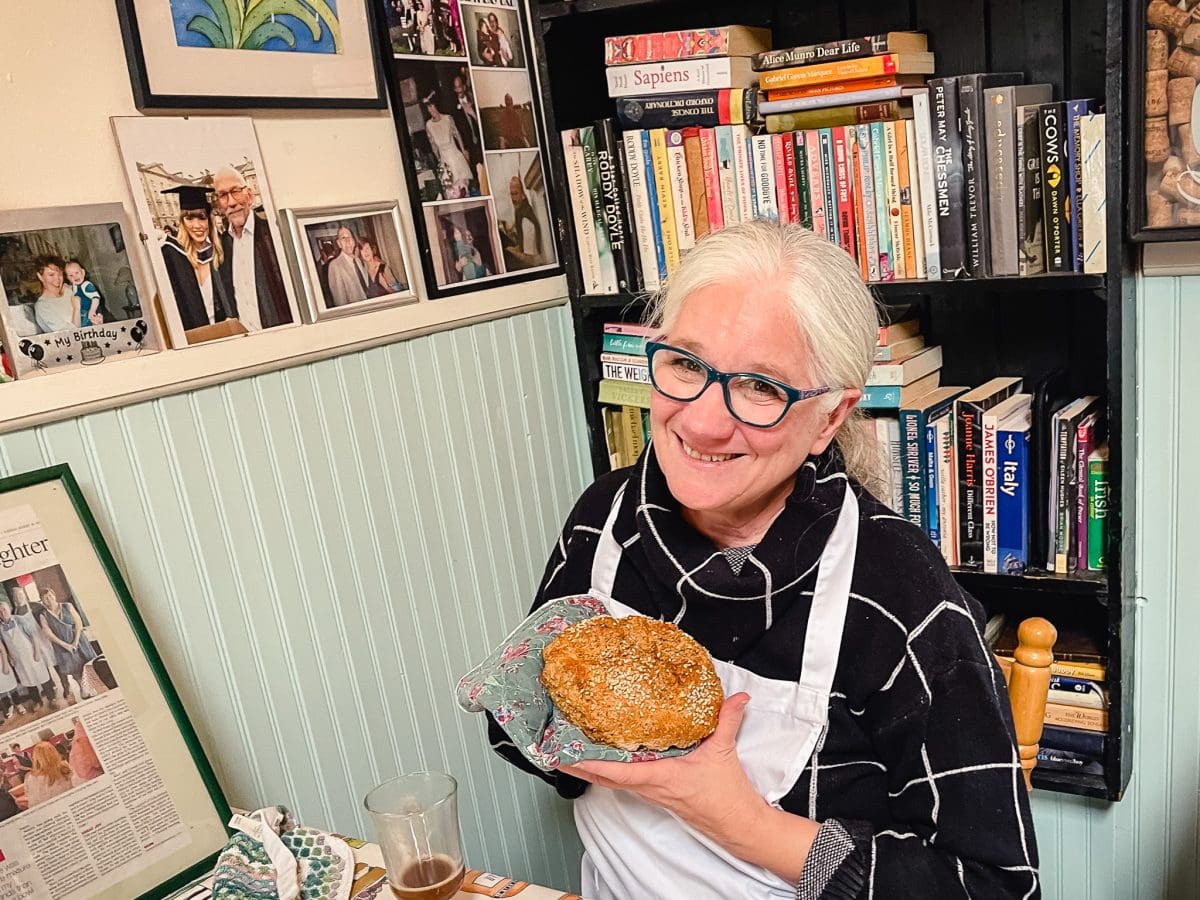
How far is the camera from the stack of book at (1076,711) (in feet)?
5.52

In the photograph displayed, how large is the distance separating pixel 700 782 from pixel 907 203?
0.97m

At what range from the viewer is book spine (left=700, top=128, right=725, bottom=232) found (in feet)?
5.70

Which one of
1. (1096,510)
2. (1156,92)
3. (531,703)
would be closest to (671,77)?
(1156,92)

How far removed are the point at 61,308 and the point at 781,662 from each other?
3.05 feet

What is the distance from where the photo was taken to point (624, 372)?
6.42 ft

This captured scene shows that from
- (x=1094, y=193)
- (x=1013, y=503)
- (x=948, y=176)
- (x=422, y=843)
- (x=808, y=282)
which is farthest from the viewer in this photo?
(x=1013, y=503)

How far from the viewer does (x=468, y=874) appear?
45.4 inches

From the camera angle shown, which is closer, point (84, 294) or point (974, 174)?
point (84, 294)

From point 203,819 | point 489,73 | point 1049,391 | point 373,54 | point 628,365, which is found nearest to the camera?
point 203,819

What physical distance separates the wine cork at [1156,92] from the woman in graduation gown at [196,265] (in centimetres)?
124

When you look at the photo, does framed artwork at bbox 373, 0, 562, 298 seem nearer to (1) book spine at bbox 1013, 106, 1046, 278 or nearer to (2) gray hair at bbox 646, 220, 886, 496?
(2) gray hair at bbox 646, 220, 886, 496

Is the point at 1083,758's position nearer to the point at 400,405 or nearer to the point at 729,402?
the point at 729,402

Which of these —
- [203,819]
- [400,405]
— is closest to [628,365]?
[400,405]

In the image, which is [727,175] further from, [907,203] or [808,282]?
[808,282]
